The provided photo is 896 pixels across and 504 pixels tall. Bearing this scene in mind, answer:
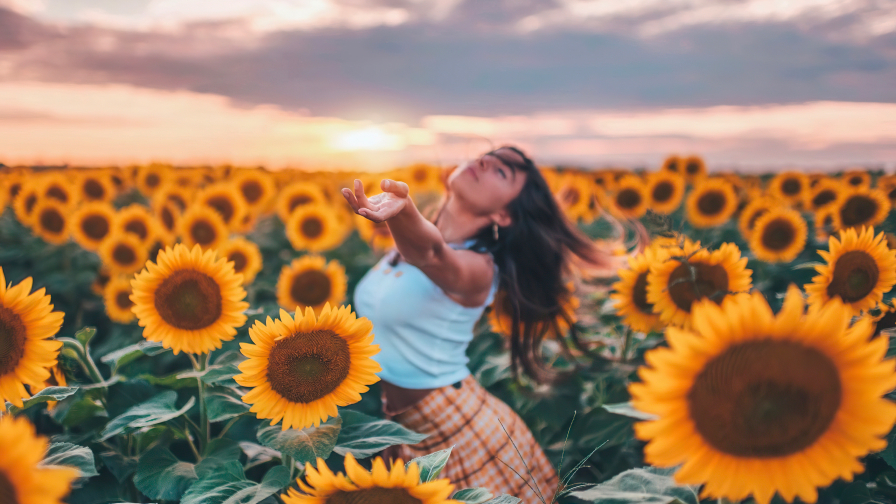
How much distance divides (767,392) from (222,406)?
5.94ft

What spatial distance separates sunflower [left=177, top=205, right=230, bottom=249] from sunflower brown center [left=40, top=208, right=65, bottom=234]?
1.84 metres

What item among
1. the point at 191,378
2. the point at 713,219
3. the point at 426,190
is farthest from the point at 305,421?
the point at 426,190

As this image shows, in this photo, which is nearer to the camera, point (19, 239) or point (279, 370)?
point (279, 370)

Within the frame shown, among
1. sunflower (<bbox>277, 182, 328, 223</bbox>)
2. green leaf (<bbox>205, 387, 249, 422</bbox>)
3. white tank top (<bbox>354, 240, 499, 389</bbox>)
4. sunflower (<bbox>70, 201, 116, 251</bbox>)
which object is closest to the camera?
green leaf (<bbox>205, 387, 249, 422</bbox>)

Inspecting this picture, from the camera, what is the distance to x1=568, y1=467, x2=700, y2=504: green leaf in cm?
145

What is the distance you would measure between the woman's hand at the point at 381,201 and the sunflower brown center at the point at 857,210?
4.36 m

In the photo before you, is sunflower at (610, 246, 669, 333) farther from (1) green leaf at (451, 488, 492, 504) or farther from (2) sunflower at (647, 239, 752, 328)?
(1) green leaf at (451, 488, 492, 504)

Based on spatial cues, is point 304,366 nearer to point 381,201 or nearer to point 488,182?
point 381,201

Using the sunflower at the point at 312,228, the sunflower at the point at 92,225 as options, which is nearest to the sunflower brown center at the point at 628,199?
the sunflower at the point at 312,228

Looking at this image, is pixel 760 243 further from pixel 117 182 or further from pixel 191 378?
pixel 117 182

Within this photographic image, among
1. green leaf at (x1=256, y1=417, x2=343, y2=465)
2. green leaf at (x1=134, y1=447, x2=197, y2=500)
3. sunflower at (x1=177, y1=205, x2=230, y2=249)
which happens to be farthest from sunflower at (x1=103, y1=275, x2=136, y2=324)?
green leaf at (x1=256, y1=417, x2=343, y2=465)

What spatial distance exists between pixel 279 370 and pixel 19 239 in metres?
7.23

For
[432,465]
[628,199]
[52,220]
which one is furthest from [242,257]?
[628,199]

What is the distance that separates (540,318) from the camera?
11.2 ft
